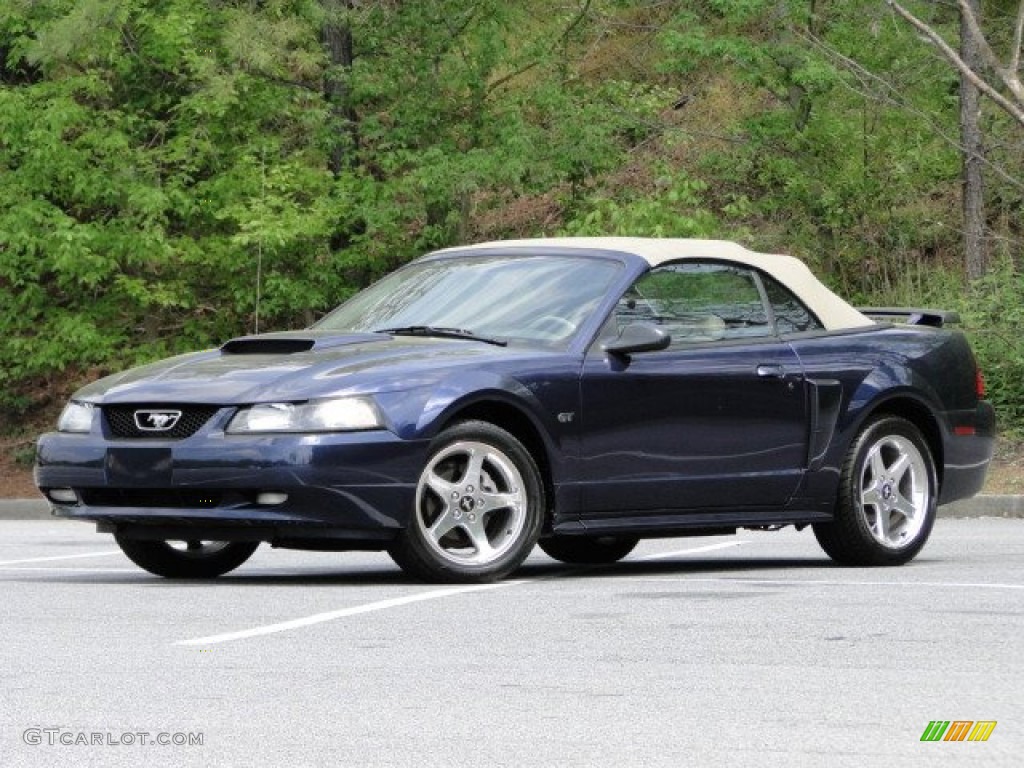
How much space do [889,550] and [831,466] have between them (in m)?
0.59

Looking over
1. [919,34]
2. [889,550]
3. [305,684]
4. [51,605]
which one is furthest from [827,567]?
[919,34]

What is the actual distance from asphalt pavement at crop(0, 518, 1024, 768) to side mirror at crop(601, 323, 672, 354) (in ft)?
3.58

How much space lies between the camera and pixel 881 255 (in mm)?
29328

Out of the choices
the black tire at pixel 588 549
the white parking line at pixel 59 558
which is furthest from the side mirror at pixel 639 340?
the white parking line at pixel 59 558

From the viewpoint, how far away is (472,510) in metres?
10.5

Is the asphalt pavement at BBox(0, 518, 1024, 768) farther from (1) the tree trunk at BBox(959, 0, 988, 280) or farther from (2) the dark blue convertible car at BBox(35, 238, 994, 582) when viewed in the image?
(1) the tree trunk at BBox(959, 0, 988, 280)

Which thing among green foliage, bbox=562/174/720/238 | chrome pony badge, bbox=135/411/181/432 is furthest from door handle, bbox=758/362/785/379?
green foliage, bbox=562/174/720/238

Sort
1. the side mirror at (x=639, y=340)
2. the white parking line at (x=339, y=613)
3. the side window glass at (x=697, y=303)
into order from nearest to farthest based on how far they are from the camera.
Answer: the white parking line at (x=339, y=613) < the side mirror at (x=639, y=340) < the side window glass at (x=697, y=303)

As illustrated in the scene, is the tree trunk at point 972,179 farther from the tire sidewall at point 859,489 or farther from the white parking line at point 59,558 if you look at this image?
the white parking line at point 59,558

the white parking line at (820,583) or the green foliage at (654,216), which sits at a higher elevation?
the green foliage at (654,216)

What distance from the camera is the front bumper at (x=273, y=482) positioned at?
10.1 m

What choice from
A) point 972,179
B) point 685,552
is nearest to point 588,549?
point 685,552

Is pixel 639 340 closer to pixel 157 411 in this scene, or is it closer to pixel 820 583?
pixel 820 583

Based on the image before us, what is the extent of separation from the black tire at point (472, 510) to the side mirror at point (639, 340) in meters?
0.71
